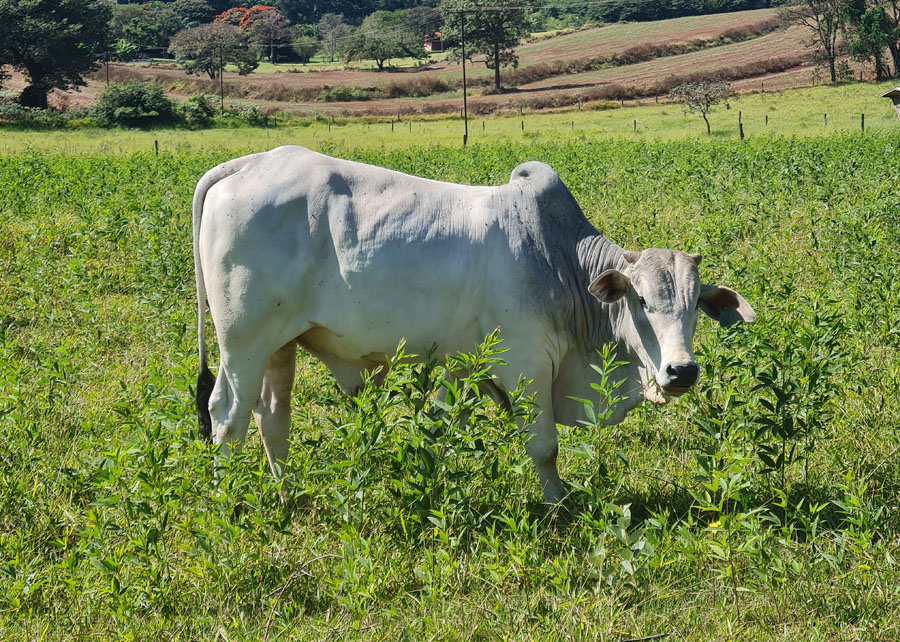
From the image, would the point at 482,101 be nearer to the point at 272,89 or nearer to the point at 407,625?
the point at 272,89

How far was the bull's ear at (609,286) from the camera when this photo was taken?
200 inches

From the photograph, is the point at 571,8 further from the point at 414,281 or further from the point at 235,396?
the point at 235,396

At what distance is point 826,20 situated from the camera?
214ft

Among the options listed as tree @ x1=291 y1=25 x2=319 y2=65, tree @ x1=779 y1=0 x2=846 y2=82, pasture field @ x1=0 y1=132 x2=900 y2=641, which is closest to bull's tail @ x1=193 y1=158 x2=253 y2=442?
pasture field @ x1=0 y1=132 x2=900 y2=641

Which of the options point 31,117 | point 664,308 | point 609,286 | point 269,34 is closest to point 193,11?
point 269,34

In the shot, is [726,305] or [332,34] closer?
[726,305]

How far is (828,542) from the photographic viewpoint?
4.57 m

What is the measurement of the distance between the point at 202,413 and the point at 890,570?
156 inches

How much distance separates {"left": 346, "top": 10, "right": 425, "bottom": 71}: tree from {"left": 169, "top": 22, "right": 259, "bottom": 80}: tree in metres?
12.5

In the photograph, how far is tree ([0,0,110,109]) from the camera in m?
58.5

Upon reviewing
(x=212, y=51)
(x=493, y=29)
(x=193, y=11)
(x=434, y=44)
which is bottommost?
(x=212, y=51)

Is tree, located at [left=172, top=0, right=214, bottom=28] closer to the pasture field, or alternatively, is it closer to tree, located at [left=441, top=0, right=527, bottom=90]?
tree, located at [left=441, top=0, right=527, bottom=90]

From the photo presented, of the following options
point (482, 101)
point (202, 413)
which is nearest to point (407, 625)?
point (202, 413)

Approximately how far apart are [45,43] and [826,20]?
54.5m
